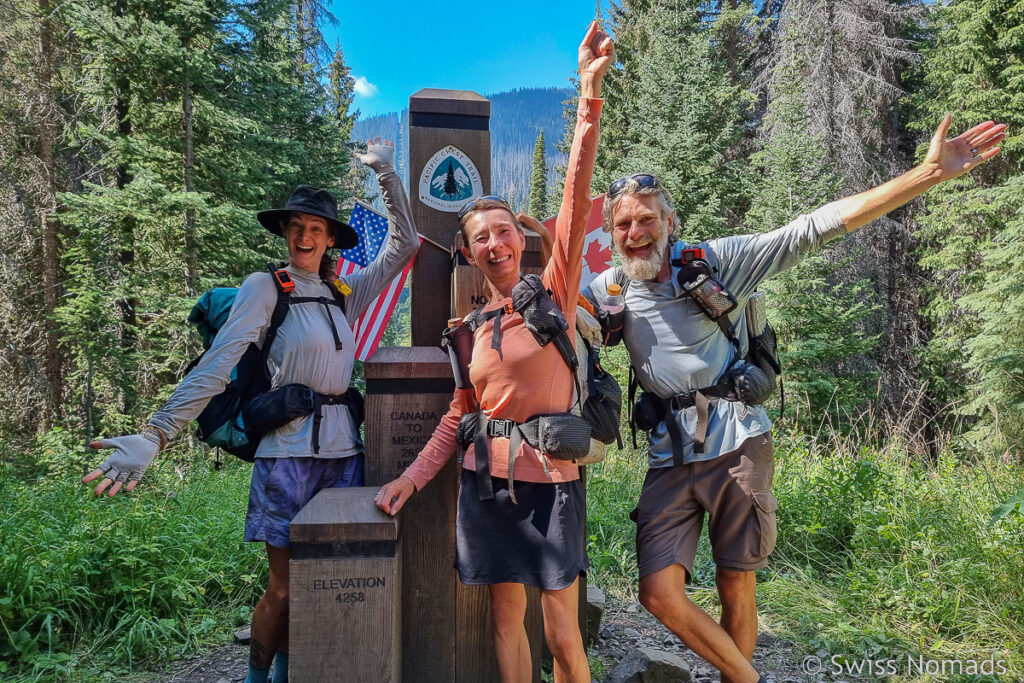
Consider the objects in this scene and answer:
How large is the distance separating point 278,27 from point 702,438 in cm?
1328

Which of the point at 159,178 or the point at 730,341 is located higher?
the point at 159,178

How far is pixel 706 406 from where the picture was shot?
8.16 feet

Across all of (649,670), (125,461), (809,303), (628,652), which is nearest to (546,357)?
(125,461)

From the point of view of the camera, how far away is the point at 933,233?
45.7 feet

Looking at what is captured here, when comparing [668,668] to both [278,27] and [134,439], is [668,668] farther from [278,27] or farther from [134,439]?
[278,27]

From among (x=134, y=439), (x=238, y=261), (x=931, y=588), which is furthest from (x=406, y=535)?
(x=238, y=261)

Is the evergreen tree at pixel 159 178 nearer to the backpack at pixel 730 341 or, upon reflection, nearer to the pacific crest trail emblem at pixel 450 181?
the pacific crest trail emblem at pixel 450 181

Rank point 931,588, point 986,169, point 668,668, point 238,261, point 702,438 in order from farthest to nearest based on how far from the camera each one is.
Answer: point 986,169
point 238,261
point 931,588
point 668,668
point 702,438

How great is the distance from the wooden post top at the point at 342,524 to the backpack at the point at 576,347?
599mm

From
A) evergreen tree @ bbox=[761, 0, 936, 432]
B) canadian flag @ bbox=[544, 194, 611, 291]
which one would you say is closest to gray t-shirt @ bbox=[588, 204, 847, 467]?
canadian flag @ bbox=[544, 194, 611, 291]

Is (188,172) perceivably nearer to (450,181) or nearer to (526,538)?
(450,181)

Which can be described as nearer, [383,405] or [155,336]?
[383,405]

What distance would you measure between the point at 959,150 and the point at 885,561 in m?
2.94

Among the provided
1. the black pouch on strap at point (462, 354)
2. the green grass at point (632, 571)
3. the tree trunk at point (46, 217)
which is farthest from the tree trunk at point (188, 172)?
the black pouch on strap at point (462, 354)
